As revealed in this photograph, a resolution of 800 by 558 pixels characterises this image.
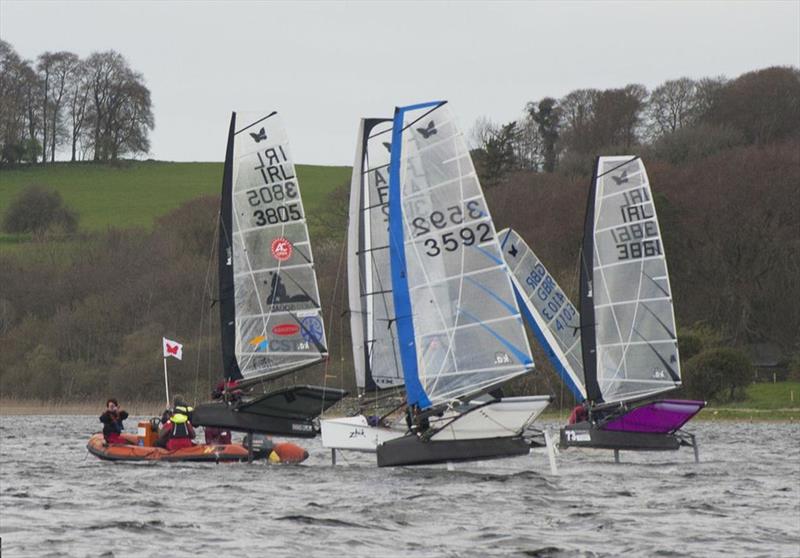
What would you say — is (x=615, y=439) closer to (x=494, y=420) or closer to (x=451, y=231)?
(x=494, y=420)

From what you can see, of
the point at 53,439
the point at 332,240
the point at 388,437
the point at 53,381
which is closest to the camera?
the point at 388,437

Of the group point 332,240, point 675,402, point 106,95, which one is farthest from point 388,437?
point 106,95

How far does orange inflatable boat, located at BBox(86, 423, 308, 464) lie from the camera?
33.5m

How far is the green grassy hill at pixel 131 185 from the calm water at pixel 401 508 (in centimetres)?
7527

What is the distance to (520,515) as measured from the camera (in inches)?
944

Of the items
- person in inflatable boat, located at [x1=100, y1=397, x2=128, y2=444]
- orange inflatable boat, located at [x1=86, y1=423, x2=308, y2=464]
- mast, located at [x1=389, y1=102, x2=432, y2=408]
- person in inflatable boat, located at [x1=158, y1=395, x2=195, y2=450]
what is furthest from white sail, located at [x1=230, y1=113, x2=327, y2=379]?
mast, located at [x1=389, y1=102, x2=432, y2=408]

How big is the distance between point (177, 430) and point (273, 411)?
2.08 meters

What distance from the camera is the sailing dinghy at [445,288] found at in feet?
98.1

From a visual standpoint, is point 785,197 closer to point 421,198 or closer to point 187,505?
point 421,198

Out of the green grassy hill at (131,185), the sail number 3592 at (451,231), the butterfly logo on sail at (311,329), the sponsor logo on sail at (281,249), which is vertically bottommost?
the butterfly logo on sail at (311,329)

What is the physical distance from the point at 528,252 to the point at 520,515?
16595 mm

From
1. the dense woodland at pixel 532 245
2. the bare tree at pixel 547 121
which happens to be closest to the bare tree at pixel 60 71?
the dense woodland at pixel 532 245

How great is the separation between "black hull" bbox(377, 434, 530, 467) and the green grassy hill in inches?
3068

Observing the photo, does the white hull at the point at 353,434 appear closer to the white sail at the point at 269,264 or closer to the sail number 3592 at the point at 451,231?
the white sail at the point at 269,264
